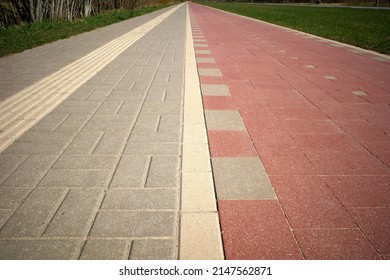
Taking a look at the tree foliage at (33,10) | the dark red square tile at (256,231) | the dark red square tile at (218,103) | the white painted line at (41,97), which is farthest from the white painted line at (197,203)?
the tree foliage at (33,10)

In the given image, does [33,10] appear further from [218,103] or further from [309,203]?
[309,203]

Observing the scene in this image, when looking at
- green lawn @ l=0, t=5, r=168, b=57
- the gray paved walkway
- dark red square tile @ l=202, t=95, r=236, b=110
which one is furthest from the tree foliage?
dark red square tile @ l=202, t=95, r=236, b=110

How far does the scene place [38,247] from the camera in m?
1.61

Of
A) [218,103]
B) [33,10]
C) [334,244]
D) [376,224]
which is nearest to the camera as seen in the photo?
[334,244]

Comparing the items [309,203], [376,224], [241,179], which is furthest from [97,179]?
[376,224]

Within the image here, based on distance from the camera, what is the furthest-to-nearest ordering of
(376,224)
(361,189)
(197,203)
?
(361,189), (197,203), (376,224)

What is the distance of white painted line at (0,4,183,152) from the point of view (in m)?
3.11

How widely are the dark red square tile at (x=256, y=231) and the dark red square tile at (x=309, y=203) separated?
96 mm

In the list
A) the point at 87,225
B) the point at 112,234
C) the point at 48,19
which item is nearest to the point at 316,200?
the point at 112,234

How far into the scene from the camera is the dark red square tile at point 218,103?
3.69 meters

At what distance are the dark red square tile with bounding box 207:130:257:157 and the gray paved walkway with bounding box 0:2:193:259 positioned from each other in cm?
38

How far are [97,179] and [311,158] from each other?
1939 millimetres

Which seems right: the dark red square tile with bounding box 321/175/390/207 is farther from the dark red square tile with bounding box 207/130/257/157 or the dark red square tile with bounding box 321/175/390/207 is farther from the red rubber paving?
the dark red square tile with bounding box 207/130/257/157

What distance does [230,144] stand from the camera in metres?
2.77
